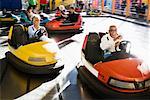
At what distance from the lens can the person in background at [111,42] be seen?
116 inches

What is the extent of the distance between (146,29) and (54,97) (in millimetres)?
5704

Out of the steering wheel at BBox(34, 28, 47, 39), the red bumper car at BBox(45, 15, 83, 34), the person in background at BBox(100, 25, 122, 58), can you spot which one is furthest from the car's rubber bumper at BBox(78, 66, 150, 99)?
the red bumper car at BBox(45, 15, 83, 34)

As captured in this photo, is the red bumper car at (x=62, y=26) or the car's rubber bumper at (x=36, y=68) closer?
the car's rubber bumper at (x=36, y=68)

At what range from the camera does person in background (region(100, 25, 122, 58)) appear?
2946mm

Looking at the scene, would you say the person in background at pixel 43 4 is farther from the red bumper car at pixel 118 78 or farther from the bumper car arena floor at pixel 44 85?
the red bumper car at pixel 118 78

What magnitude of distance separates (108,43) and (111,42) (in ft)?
0.12

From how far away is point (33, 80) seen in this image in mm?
3154

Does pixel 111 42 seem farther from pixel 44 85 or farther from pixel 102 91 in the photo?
pixel 44 85

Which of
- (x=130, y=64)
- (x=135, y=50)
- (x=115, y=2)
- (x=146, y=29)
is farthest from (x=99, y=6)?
(x=130, y=64)

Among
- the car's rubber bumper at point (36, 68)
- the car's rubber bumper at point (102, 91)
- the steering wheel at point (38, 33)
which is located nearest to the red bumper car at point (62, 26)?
the steering wheel at point (38, 33)

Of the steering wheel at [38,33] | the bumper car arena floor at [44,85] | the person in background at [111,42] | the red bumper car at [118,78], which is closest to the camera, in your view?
the red bumper car at [118,78]

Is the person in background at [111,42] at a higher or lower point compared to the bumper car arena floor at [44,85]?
higher

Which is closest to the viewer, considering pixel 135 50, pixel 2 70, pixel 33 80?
pixel 33 80

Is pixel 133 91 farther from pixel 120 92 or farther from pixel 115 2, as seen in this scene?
pixel 115 2
